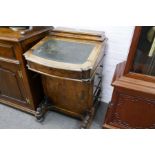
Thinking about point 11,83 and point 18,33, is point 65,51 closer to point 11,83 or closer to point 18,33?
point 18,33

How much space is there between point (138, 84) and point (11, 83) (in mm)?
1194

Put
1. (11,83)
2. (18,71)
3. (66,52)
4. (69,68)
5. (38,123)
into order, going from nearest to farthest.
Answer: (69,68), (66,52), (18,71), (11,83), (38,123)

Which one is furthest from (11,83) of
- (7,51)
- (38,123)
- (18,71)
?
(38,123)

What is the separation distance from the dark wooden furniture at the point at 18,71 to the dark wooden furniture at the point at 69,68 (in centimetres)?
8

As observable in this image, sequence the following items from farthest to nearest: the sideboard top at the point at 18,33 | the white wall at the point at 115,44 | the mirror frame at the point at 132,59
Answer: the white wall at the point at 115,44
the sideboard top at the point at 18,33
the mirror frame at the point at 132,59

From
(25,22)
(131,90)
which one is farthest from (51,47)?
(131,90)

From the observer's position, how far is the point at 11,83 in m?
1.56

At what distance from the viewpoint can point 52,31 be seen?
1504 mm

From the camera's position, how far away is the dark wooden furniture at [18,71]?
125cm

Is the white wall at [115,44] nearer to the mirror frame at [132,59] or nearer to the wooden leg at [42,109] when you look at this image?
the mirror frame at [132,59]

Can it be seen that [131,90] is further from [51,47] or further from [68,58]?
[51,47]

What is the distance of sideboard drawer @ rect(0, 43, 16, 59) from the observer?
1.26m

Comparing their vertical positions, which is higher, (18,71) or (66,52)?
(66,52)

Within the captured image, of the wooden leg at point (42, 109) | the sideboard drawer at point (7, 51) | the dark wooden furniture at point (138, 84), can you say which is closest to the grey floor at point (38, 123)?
the wooden leg at point (42, 109)
